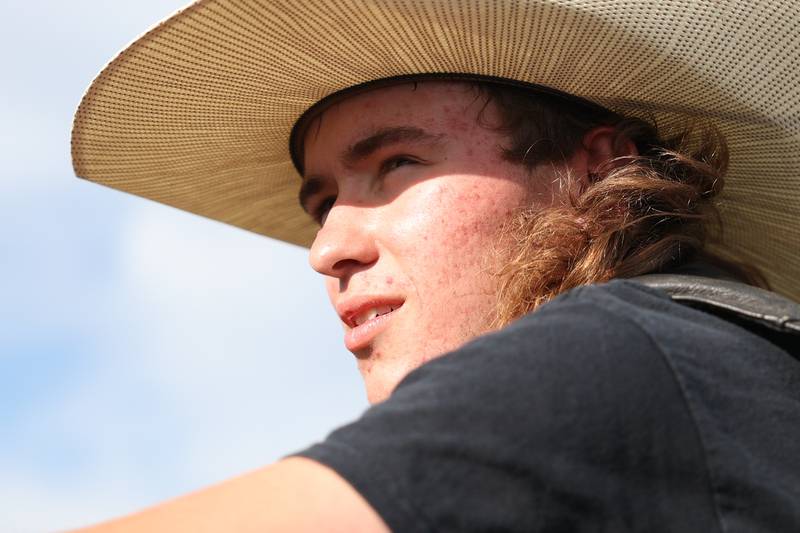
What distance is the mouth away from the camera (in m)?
2.13

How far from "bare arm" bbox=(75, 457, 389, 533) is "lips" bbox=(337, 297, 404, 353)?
38.5 inches

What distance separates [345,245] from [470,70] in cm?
47

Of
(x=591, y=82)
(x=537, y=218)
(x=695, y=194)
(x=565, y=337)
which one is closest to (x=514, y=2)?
(x=591, y=82)

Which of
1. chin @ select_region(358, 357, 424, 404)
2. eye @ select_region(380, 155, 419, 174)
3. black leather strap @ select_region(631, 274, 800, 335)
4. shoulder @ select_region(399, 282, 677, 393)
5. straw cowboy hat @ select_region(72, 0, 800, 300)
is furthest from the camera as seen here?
eye @ select_region(380, 155, 419, 174)

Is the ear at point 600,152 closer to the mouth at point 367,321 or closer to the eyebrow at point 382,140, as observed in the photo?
the eyebrow at point 382,140

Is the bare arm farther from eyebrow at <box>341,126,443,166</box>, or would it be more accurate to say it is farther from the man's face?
eyebrow at <box>341,126,443,166</box>

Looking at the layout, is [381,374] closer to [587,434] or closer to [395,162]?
[395,162]

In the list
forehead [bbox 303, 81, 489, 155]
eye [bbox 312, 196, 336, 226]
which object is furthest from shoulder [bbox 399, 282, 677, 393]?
eye [bbox 312, 196, 336, 226]

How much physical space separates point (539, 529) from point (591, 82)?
1291 mm

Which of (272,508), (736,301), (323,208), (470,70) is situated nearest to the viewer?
(272,508)

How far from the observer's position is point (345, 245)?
7.21 ft

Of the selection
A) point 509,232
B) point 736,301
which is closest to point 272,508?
point 736,301

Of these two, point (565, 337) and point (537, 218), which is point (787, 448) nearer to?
point (565, 337)

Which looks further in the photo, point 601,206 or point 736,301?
point 601,206
